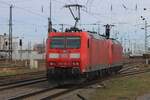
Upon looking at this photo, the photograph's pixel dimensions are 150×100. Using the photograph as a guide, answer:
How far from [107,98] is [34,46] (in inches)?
6893

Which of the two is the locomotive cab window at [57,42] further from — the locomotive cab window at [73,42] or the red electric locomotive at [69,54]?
the locomotive cab window at [73,42]

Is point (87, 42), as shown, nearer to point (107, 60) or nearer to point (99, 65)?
point (99, 65)

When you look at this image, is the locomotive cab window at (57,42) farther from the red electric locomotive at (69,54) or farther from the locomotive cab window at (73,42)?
the locomotive cab window at (73,42)

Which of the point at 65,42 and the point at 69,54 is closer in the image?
the point at 69,54

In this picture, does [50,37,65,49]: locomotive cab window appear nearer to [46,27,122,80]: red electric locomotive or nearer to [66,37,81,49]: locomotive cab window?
[46,27,122,80]: red electric locomotive

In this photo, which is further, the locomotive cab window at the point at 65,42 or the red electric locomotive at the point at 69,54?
the locomotive cab window at the point at 65,42

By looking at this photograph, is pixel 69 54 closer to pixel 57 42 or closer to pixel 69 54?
pixel 69 54

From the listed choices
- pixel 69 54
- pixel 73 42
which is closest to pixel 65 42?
pixel 73 42

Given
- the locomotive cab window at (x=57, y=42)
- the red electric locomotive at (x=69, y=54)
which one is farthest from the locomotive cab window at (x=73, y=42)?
the locomotive cab window at (x=57, y=42)

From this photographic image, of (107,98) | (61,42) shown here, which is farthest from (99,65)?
(107,98)

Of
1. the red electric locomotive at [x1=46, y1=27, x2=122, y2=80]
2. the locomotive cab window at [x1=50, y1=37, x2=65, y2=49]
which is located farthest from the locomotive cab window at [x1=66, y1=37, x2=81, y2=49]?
the locomotive cab window at [x1=50, y1=37, x2=65, y2=49]

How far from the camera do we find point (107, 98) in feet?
65.4

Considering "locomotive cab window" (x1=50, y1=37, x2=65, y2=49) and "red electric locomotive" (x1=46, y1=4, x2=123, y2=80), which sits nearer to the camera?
"red electric locomotive" (x1=46, y1=4, x2=123, y2=80)

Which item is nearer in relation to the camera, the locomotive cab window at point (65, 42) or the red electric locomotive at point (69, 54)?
the red electric locomotive at point (69, 54)
